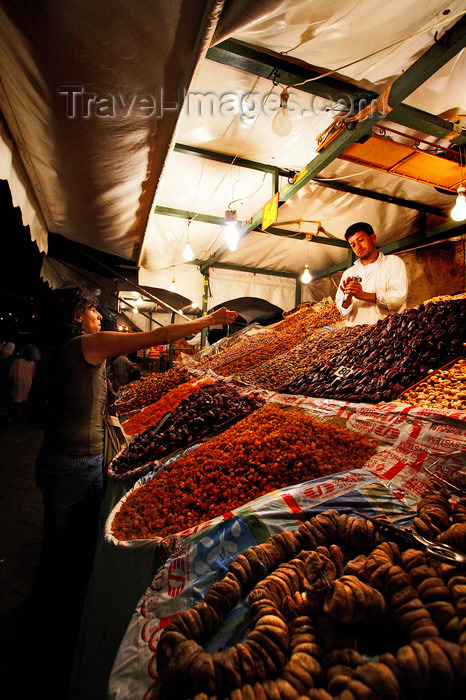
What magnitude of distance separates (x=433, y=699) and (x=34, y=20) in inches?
106

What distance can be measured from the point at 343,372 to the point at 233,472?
136cm

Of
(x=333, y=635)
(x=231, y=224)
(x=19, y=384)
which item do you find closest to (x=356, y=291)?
(x=231, y=224)

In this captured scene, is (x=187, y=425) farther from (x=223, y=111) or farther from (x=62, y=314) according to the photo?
(x=223, y=111)

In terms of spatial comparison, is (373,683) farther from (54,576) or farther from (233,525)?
(54,576)

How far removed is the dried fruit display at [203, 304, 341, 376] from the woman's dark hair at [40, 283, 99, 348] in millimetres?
2392

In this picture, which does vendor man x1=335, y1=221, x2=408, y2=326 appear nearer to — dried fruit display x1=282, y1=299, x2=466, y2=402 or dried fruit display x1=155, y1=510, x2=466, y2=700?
dried fruit display x1=282, y1=299, x2=466, y2=402

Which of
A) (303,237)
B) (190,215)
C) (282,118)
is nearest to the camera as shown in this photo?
(282,118)

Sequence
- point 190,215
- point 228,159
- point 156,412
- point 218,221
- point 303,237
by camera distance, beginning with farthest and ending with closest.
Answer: point 303,237
point 218,221
point 190,215
point 228,159
point 156,412

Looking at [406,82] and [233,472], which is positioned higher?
[406,82]

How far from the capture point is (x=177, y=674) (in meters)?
0.65

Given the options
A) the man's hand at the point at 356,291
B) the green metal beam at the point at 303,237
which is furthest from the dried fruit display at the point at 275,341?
the green metal beam at the point at 303,237

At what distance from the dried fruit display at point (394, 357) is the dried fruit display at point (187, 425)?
1.65ft

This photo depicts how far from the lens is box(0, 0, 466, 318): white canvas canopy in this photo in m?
1.65

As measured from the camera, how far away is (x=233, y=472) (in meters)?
1.58
